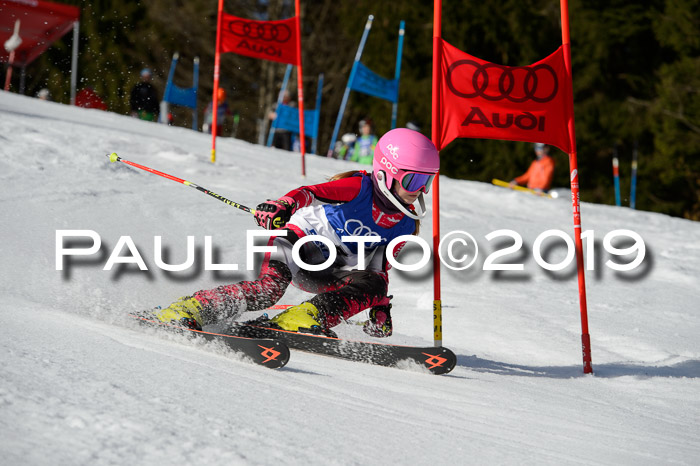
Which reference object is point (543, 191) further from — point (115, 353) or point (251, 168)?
point (115, 353)

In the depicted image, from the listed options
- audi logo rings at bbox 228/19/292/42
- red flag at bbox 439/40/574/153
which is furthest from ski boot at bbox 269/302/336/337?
audi logo rings at bbox 228/19/292/42

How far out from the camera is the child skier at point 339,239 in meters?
3.51

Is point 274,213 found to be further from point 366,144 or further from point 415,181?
point 366,144

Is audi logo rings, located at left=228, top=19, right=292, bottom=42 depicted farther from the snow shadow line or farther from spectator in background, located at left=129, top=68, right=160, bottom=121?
spectator in background, located at left=129, top=68, right=160, bottom=121

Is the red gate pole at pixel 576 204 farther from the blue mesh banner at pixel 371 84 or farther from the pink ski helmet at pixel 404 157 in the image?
the blue mesh banner at pixel 371 84

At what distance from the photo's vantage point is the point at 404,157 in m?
3.68

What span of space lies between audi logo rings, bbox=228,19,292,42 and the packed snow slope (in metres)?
1.56

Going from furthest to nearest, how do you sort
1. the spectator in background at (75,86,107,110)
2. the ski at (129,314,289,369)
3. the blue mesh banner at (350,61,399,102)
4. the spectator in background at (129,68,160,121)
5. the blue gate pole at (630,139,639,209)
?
the spectator in background at (75,86,107,110), the blue gate pole at (630,139,639,209), the spectator in background at (129,68,160,121), the blue mesh banner at (350,61,399,102), the ski at (129,314,289,369)

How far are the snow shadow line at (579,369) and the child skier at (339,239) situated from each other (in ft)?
1.94

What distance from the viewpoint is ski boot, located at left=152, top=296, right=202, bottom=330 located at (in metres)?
3.29

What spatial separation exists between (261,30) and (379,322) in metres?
5.83

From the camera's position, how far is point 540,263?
22.6 ft

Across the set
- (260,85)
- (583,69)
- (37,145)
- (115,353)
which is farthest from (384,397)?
(260,85)

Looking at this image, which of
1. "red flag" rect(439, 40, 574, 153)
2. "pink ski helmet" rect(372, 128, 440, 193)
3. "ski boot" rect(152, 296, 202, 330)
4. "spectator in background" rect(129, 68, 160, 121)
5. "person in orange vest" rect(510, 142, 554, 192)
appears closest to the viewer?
"ski boot" rect(152, 296, 202, 330)
